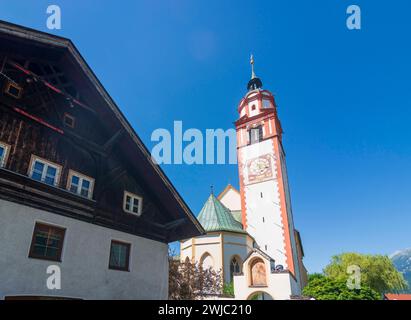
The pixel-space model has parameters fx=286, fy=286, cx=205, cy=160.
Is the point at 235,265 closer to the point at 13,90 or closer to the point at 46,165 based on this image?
the point at 46,165

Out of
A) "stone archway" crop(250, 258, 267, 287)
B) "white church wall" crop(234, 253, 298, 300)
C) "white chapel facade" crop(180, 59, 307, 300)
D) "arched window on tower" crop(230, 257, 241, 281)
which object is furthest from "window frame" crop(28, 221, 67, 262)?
"arched window on tower" crop(230, 257, 241, 281)

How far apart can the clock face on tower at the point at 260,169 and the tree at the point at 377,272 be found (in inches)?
742

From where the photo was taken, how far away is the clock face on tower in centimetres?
3392

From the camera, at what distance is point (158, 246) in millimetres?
11734

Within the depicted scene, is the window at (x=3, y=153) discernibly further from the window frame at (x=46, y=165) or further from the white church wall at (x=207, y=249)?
the white church wall at (x=207, y=249)

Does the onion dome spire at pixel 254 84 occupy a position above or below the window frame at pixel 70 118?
above

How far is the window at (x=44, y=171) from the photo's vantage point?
27.5ft

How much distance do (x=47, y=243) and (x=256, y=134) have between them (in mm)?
31923

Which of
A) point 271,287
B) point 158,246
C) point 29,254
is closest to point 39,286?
point 29,254

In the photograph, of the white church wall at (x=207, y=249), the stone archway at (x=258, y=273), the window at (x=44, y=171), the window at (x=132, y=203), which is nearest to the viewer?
the window at (x=44, y=171)

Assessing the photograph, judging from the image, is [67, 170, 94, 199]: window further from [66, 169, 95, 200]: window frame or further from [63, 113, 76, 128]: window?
[63, 113, 76, 128]: window

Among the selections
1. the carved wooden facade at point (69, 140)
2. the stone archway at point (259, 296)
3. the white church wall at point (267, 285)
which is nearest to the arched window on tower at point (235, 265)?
the stone archway at point (259, 296)

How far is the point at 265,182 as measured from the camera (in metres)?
33.6

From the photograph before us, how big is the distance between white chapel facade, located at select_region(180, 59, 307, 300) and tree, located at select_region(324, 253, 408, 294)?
15097 mm
